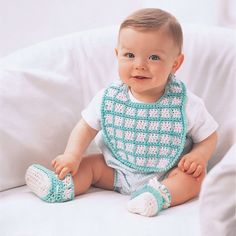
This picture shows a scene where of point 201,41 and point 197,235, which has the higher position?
point 201,41

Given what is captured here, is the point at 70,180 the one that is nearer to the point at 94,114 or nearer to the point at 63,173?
the point at 63,173

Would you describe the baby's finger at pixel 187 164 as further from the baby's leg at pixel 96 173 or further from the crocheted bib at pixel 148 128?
the baby's leg at pixel 96 173

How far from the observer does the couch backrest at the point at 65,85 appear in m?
1.29

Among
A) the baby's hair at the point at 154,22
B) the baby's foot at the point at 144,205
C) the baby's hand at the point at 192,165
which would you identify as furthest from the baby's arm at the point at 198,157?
the baby's hair at the point at 154,22

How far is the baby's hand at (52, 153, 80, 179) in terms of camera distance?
3.99 feet

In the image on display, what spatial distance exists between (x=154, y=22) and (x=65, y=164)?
338 millimetres

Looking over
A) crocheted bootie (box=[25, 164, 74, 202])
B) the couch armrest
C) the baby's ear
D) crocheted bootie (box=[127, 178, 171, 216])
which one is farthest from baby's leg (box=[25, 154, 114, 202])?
the couch armrest

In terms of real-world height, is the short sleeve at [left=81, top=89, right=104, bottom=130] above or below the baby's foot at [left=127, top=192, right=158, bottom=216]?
above

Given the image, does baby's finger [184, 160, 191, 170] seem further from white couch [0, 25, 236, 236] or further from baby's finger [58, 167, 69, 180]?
baby's finger [58, 167, 69, 180]

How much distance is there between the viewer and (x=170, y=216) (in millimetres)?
1102

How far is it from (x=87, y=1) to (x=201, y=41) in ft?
1.89

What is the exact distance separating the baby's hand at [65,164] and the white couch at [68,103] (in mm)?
61

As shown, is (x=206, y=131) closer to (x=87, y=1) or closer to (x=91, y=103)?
(x=91, y=103)

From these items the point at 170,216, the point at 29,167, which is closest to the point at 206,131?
the point at 170,216
